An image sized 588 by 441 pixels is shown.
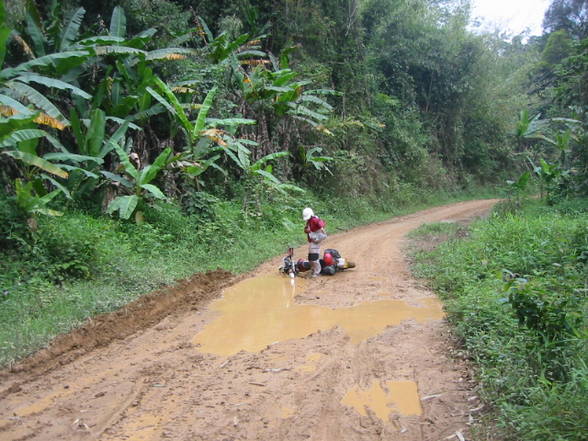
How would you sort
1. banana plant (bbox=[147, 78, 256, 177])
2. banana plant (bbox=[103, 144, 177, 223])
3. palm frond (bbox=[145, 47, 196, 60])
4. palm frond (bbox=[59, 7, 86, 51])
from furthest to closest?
palm frond (bbox=[145, 47, 196, 60]), banana plant (bbox=[147, 78, 256, 177]), palm frond (bbox=[59, 7, 86, 51]), banana plant (bbox=[103, 144, 177, 223])

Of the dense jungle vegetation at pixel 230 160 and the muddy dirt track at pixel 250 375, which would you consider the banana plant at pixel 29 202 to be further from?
the muddy dirt track at pixel 250 375

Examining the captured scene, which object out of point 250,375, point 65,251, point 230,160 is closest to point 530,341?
point 250,375

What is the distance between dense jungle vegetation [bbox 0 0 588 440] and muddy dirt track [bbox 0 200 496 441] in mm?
474

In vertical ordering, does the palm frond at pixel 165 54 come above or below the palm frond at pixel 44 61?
above

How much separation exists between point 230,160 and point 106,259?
7127 mm

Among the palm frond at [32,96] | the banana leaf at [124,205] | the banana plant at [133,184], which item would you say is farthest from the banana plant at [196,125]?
the palm frond at [32,96]

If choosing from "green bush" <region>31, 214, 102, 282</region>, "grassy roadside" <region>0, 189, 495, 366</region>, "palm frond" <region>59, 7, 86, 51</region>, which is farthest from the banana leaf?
"palm frond" <region>59, 7, 86, 51</region>

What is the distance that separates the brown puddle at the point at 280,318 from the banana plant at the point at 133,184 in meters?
2.73

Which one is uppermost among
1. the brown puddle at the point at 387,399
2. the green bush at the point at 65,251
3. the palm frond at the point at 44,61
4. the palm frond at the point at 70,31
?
the palm frond at the point at 70,31

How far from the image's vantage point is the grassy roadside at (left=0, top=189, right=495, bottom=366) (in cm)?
612

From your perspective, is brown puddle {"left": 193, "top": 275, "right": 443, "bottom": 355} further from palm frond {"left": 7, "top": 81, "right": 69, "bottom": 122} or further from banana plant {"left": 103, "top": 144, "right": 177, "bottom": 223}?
palm frond {"left": 7, "top": 81, "right": 69, "bottom": 122}

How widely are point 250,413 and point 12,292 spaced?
4.39 m

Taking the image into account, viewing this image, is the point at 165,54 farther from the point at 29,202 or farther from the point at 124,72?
the point at 29,202

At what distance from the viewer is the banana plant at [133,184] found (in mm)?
9164
